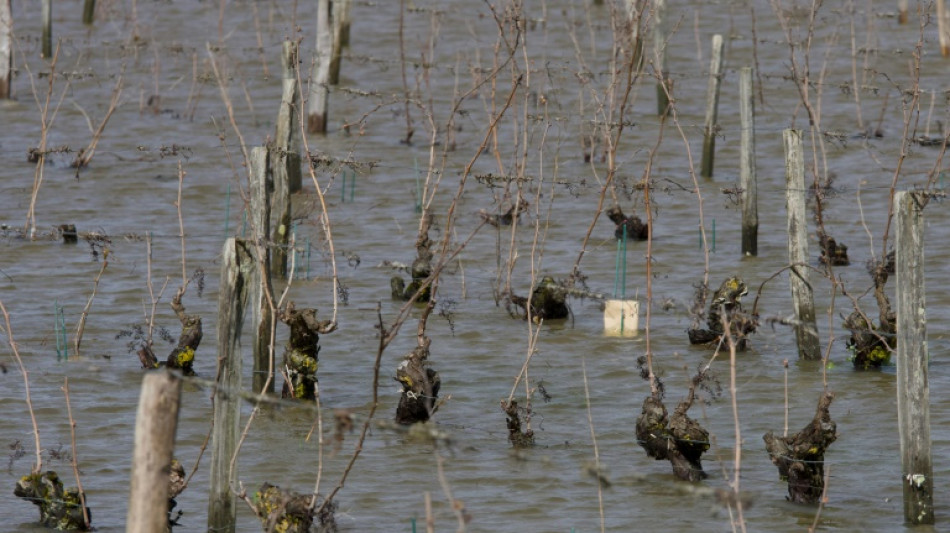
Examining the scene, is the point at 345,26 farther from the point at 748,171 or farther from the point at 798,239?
the point at 798,239

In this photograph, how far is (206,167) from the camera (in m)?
16.7

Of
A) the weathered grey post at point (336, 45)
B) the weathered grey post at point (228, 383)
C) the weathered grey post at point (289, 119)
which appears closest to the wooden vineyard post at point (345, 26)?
the weathered grey post at point (336, 45)

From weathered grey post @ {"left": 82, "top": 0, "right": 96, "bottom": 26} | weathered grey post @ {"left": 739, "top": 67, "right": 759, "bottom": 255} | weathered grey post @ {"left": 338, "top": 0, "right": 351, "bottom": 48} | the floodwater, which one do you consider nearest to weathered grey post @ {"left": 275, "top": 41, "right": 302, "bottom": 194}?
the floodwater

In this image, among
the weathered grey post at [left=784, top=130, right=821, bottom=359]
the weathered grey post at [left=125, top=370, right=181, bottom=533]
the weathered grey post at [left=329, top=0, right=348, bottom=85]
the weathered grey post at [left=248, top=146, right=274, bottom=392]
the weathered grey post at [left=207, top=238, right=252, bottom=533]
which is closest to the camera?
the weathered grey post at [left=125, top=370, right=181, bottom=533]

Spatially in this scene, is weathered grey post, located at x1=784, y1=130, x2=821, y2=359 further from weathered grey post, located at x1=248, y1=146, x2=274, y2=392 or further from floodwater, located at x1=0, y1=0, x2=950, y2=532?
weathered grey post, located at x1=248, y1=146, x2=274, y2=392

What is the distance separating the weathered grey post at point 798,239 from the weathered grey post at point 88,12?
14442 mm

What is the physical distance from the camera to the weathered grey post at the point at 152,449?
4.92 m

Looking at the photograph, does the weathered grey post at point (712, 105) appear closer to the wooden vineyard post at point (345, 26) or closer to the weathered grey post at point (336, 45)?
the weathered grey post at point (336, 45)

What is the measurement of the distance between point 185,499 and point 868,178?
942 cm

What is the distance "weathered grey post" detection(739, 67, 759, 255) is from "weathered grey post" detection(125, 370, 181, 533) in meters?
8.63

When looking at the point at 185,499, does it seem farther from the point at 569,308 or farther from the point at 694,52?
the point at 694,52

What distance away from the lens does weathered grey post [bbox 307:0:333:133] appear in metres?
A: 17.2

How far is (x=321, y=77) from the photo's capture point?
17.4m

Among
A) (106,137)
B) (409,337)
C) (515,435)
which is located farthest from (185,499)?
(106,137)
